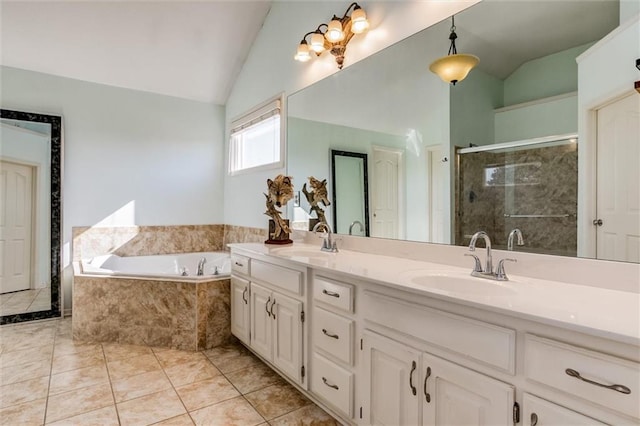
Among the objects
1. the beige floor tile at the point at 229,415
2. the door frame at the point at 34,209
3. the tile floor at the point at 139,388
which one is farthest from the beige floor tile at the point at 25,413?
the door frame at the point at 34,209

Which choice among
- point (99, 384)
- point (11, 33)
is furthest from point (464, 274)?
point (11, 33)

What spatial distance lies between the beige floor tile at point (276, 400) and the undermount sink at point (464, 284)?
1.06m

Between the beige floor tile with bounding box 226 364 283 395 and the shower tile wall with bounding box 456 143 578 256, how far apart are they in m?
1.48

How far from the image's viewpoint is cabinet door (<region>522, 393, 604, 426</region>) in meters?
0.89

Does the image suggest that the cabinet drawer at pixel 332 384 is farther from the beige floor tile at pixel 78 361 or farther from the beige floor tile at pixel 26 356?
the beige floor tile at pixel 26 356

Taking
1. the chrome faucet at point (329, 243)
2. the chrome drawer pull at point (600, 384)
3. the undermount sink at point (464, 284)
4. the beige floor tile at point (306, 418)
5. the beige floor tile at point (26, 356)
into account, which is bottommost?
the beige floor tile at point (306, 418)

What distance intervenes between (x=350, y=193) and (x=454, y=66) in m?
1.04

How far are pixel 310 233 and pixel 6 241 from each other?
2889 millimetres

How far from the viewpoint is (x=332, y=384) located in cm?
172

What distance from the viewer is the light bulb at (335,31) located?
2.35 metres

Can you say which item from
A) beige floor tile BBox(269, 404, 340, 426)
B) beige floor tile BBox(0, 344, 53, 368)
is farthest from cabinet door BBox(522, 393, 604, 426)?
beige floor tile BBox(0, 344, 53, 368)

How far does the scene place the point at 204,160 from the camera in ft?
13.8

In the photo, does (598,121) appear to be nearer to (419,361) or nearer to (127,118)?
(419,361)

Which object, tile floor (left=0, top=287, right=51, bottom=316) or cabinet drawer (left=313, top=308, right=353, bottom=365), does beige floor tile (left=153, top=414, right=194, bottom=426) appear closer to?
cabinet drawer (left=313, top=308, right=353, bottom=365)
